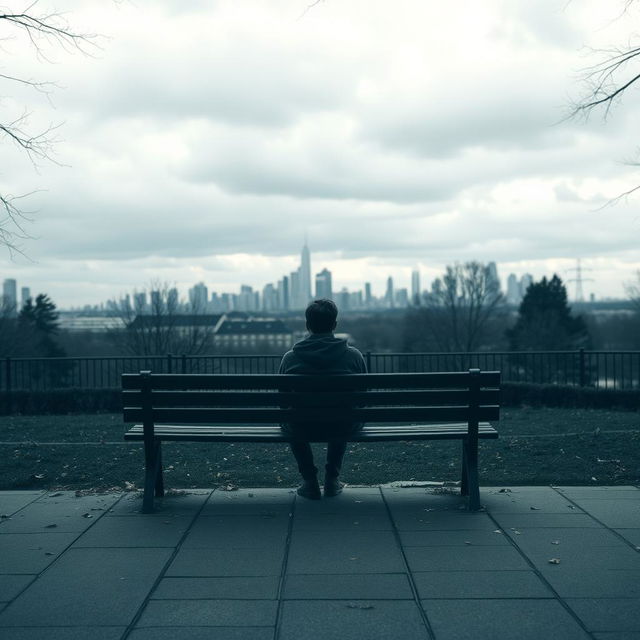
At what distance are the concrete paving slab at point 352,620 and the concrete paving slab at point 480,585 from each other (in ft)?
0.79

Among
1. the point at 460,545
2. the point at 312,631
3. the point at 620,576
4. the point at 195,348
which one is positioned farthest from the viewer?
the point at 195,348

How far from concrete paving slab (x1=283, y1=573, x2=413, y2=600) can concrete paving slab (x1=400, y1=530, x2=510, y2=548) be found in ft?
1.83

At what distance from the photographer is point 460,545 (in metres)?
4.31

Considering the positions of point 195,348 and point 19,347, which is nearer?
point 195,348

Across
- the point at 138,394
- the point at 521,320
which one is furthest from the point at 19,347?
the point at 138,394

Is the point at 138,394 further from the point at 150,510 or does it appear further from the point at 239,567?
the point at 239,567

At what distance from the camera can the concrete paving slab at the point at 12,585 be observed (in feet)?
11.8

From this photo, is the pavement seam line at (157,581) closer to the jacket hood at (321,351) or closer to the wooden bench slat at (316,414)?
the wooden bench slat at (316,414)

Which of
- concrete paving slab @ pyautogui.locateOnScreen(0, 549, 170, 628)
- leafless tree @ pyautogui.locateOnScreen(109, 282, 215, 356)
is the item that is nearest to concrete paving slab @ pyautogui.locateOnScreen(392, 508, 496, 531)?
concrete paving slab @ pyautogui.locateOnScreen(0, 549, 170, 628)

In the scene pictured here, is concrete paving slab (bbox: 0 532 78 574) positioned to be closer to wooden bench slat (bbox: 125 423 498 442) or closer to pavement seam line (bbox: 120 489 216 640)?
pavement seam line (bbox: 120 489 216 640)

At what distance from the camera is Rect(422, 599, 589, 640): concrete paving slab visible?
3117 millimetres

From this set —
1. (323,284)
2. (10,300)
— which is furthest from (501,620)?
(323,284)

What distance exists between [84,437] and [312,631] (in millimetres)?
6814

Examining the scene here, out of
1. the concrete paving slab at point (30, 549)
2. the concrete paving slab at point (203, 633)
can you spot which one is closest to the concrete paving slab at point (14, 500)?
the concrete paving slab at point (30, 549)
